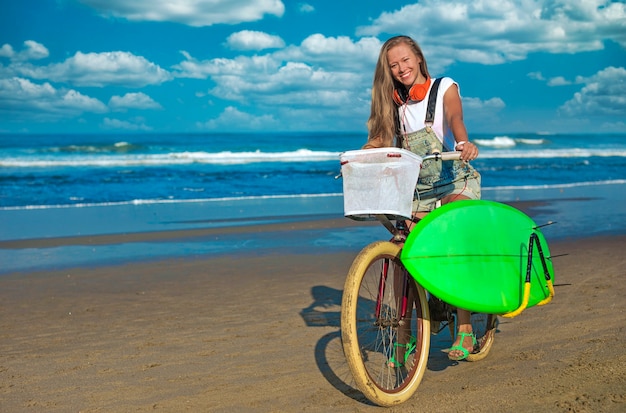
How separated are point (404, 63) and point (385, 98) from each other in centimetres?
23

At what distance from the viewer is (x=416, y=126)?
397 centimetres

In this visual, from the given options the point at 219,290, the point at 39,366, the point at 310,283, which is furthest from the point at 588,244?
the point at 39,366

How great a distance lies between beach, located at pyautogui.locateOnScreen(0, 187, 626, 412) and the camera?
380cm

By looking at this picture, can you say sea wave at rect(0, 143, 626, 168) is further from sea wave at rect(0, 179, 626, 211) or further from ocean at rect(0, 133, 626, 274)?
sea wave at rect(0, 179, 626, 211)

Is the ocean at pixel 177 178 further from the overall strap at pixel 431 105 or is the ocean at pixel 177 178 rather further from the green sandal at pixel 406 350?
the overall strap at pixel 431 105

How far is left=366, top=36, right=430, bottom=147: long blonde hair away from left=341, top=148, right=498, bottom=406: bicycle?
1.55 feet

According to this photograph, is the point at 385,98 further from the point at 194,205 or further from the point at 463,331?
the point at 194,205

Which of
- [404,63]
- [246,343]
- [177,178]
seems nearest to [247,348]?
[246,343]

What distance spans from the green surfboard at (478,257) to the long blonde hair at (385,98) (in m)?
0.64

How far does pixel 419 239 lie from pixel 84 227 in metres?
10.1

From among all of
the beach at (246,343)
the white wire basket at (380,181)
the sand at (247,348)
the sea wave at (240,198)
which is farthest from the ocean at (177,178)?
the white wire basket at (380,181)

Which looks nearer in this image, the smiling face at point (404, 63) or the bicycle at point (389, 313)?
the bicycle at point (389, 313)

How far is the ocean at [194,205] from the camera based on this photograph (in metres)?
9.84

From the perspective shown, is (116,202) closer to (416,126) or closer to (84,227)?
(84,227)
